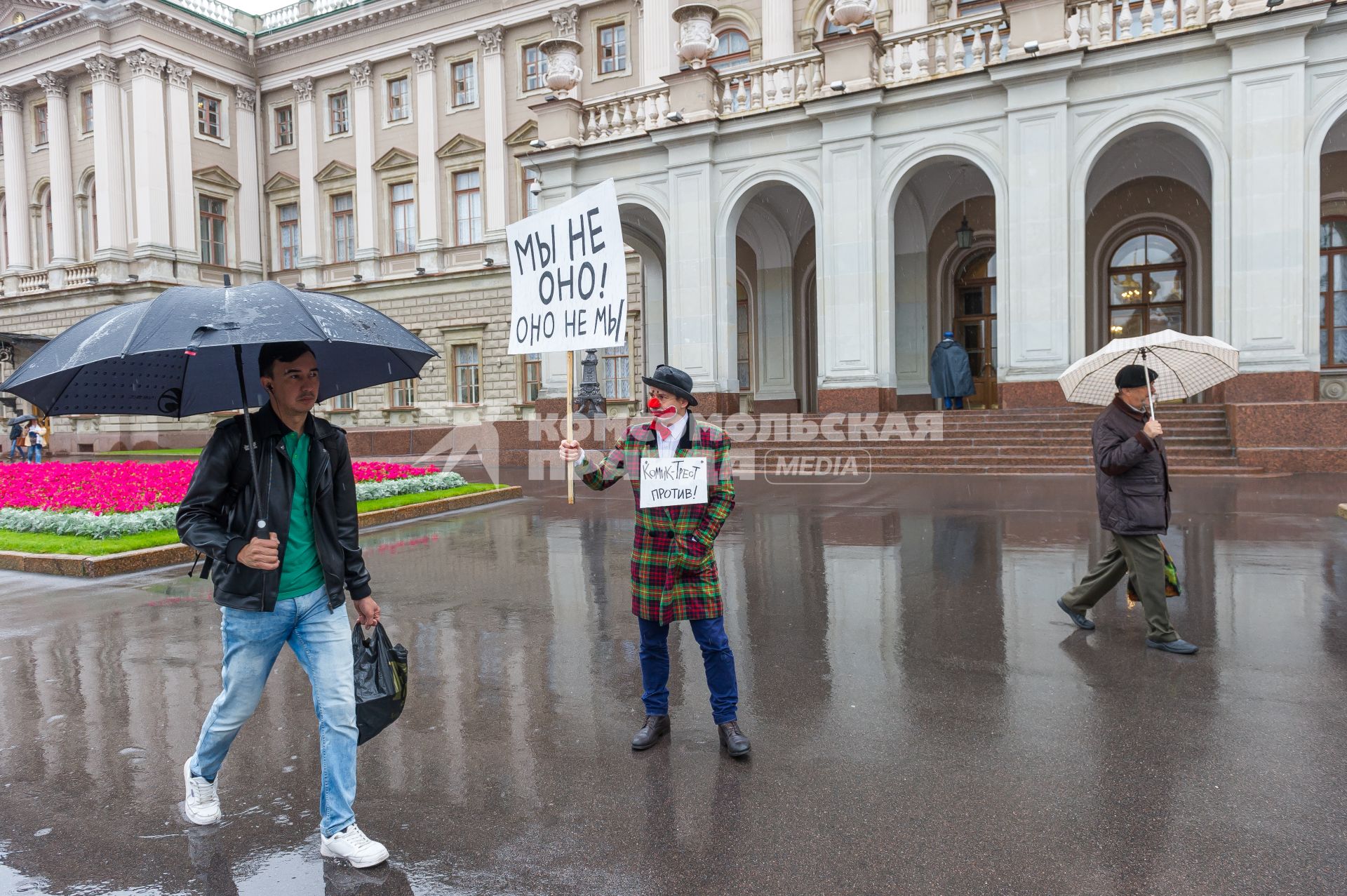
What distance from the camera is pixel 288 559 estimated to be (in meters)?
3.31

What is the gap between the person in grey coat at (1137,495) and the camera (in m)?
5.63

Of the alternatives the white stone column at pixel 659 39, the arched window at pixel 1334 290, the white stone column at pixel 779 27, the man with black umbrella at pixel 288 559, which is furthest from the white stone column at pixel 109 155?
the arched window at pixel 1334 290

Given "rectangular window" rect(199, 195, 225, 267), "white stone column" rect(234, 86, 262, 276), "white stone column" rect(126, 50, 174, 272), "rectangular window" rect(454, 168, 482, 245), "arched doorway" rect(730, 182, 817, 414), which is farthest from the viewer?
"white stone column" rect(234, 86, 262, 276)

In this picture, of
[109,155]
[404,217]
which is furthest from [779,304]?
[109,155]

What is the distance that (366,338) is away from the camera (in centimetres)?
332

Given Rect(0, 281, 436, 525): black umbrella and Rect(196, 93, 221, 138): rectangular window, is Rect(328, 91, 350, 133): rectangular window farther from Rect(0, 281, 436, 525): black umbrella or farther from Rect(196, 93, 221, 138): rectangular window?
Rect(0, 281, 436, 525): black umbrella

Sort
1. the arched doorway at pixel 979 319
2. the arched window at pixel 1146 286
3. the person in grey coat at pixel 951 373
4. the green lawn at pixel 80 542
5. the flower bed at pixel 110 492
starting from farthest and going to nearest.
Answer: the arched doorway at pixel 979 319, the arched window at pixel 1146 286, the person in grey coat at pixel 951 373, the flower bed at pixel 110 492, the green lawn at pixel 80 542

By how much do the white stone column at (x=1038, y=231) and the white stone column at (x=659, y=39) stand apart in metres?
13.0

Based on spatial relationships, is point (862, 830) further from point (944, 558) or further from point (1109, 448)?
point (944, 558)

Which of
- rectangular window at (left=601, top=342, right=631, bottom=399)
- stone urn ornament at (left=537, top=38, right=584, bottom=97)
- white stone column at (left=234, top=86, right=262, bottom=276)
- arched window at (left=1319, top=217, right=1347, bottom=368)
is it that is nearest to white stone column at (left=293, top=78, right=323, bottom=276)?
white stone column at (left=234, top=86, right=262, bottom=276)

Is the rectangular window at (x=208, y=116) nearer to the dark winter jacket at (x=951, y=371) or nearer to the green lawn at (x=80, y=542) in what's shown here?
the green lawn at (x=80, y=542)

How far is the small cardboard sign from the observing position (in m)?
4.19

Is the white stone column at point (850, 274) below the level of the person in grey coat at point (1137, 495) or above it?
above

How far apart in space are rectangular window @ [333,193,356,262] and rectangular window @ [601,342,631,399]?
13496mm
